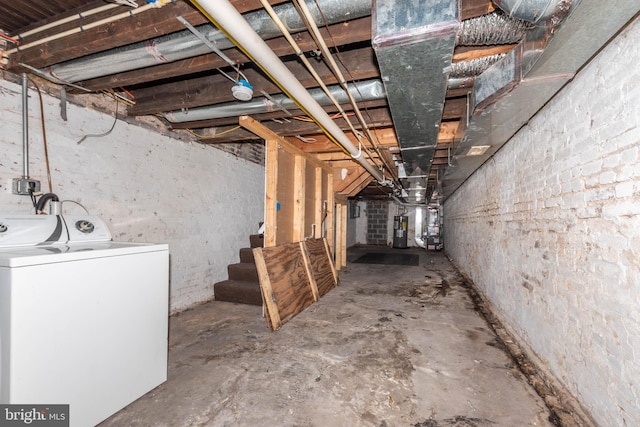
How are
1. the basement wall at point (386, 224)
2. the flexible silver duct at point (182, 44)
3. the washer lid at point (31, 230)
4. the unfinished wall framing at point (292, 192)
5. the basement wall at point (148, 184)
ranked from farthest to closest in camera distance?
the basement wall at point (386, 224) < the unfinished wall framing at point (292, 192) < the basement wall at point (148, 184) < the washer lid at point (31, 230) < the flexible silver duct at point (182, 44)

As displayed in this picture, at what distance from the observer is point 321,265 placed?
4375mm

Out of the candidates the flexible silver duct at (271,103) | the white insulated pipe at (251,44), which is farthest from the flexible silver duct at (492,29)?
the white insulated pipe at (251,44)

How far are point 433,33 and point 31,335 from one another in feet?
7.44

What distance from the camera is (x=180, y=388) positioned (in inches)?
73.1

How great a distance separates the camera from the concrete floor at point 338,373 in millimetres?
1622

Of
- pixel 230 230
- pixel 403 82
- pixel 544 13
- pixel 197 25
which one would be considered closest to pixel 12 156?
pixel 197 25

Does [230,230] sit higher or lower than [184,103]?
lower

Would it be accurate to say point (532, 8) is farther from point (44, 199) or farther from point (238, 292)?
point (238, 292)

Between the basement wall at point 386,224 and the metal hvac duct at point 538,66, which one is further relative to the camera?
the basement wall at point 386,224

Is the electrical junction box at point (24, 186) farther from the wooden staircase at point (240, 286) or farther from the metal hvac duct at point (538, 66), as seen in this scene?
the metal hvac duct at point (538, 66)

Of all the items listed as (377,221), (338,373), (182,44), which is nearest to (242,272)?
(338,373)

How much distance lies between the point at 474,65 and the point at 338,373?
2.32 m

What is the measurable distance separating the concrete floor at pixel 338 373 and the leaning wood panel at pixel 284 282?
0.15 meters

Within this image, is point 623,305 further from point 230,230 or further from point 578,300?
point 230,230
